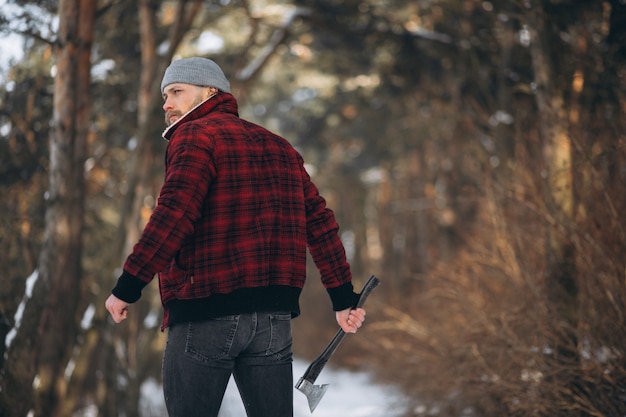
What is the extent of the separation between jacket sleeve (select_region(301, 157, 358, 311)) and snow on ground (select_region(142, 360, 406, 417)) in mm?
5204

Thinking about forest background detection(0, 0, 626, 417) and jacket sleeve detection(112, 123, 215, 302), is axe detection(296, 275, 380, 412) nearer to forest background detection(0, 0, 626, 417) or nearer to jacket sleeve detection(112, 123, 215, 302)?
jacket sleeve detection(112, 123, 215, 302)

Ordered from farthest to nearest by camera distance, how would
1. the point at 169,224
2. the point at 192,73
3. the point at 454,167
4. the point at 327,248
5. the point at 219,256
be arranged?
the point at 454,167
the point at 327,248
the point at 192,73
the point at 219,256
the point at 169,224

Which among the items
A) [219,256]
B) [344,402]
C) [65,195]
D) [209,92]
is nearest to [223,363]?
[219,256]

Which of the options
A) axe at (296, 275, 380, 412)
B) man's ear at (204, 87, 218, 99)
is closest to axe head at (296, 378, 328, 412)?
axe at (296, 275, 380, 412)

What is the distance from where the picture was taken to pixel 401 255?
21234 mm

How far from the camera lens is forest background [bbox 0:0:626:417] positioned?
18.1 ft

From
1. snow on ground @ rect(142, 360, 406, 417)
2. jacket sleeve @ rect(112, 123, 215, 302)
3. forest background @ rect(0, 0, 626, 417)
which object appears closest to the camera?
jacket sleeve @ rect(112, 123, 215, 302)

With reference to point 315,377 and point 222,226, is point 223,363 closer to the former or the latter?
point 222,226

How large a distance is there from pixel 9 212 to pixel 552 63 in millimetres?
5440

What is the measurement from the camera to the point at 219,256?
3.01 metres

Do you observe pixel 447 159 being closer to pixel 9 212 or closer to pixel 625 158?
pixel 9 212

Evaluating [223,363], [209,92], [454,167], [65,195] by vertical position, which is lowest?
[454,167]

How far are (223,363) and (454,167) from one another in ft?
43.4

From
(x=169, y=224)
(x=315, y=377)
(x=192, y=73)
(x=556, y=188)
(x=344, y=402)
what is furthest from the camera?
(x=344, y=402)
